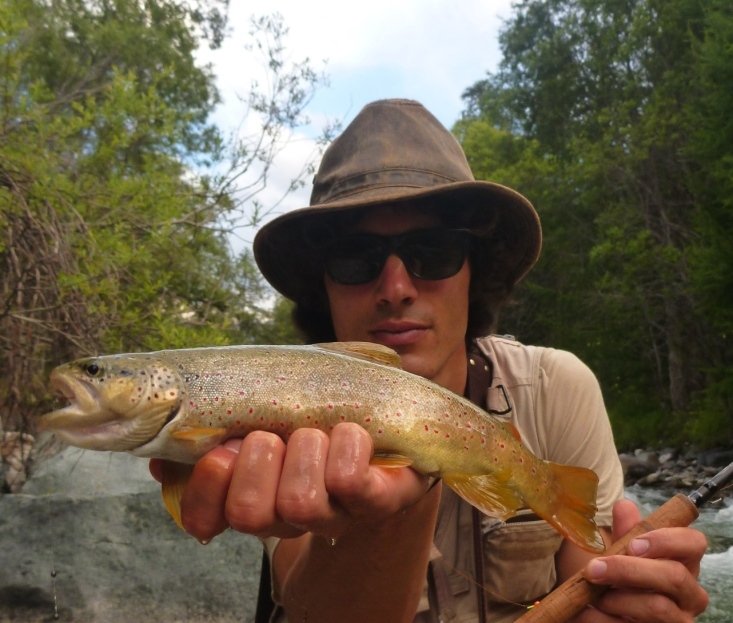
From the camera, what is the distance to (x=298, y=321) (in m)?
3.36

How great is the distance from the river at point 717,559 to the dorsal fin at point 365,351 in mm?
5069

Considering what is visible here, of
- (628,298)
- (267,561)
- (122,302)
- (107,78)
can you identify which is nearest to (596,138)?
(628,298)

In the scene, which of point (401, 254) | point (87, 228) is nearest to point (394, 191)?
point (401, 254)

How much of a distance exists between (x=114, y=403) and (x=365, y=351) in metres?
0.69

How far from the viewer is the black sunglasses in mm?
2570

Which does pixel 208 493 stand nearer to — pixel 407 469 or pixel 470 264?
pixel 407 469

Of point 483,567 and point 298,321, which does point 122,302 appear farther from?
point 483,567

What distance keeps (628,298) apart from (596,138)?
713 centimetres

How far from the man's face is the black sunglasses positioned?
0.03 metres

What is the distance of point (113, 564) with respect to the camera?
4.62 metres

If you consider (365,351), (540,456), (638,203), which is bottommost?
(540,456)

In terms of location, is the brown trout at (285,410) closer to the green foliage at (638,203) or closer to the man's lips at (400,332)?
the man's lips at (400,332)

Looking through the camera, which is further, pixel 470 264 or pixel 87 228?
pixel 87 228

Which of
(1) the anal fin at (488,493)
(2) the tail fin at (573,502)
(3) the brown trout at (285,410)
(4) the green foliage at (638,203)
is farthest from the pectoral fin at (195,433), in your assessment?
(4) the green foliage at (638,203)
